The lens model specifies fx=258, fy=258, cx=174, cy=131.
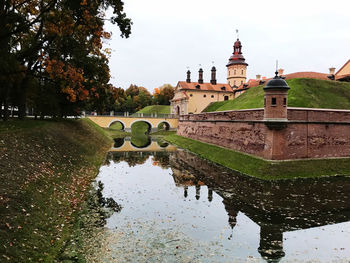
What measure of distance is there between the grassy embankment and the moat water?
1.33 metres

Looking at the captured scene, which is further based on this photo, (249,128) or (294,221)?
(249,128)

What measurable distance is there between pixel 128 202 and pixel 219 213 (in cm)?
464

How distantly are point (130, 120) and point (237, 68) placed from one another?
35.5 metres

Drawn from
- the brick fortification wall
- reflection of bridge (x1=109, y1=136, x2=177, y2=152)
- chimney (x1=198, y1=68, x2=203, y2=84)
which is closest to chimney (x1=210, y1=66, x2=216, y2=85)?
chimney (x1=198, y1=68, x2=203, y2=84)

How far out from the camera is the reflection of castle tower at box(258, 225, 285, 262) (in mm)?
8320

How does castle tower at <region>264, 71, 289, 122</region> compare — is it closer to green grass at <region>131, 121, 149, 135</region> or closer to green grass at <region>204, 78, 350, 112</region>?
green grass at <region>204, 78, 350, 112</region>

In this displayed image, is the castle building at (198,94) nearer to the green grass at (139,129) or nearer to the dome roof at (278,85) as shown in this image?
the green grass at (139,129)

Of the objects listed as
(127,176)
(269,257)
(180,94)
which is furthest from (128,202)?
(180,94)

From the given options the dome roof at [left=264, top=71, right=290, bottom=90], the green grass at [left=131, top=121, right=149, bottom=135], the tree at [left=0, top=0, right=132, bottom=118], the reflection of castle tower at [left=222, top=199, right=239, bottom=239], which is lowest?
the reflection of castle tower at [left=222, top=199, right=239, bottom=239]

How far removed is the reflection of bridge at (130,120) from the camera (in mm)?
60781

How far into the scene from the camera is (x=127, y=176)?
19.3 meters

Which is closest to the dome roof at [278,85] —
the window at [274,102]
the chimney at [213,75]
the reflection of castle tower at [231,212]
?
the window at [274,102]

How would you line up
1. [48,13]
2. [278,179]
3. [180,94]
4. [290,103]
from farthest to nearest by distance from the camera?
[180,94], [290,103], [278,179], [48,13]

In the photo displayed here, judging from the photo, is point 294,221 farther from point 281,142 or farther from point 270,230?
point 281,142
